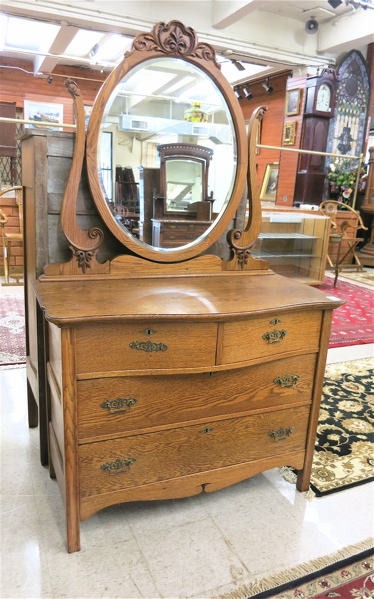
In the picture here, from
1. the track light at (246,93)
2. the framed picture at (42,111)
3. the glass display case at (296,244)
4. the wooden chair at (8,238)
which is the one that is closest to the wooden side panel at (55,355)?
the wooden chair at (8,238)

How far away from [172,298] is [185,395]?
32 cm

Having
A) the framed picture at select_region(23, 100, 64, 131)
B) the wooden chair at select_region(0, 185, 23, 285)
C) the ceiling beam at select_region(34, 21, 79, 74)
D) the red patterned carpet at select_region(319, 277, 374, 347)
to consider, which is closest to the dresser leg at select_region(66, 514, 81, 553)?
the red patterned carpet at select_region(319, 277, 374, 347)

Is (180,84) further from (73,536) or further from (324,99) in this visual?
(324,99)

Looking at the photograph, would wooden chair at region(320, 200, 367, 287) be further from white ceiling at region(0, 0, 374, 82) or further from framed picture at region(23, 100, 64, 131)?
framed picture at region(23, 100, 64, 131)

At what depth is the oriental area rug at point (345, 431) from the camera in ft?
6.11

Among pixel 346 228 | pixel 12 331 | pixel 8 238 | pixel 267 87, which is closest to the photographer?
pixel 12 331

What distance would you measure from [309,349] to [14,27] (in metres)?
8.11

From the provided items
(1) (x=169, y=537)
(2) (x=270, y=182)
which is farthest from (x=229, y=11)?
(1) (x=169, y=537)

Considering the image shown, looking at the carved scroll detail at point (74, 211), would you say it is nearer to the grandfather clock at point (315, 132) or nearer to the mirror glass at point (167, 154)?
the mirror glass at point (167, 154)

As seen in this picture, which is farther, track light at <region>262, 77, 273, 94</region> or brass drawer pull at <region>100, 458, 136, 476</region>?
track light at <region>262, 77, 273, 94</region>

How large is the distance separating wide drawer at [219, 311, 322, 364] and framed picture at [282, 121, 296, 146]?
257 inches

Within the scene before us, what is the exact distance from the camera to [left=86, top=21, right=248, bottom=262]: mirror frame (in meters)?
1.59

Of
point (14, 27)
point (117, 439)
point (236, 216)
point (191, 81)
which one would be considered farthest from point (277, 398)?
point (14, 27)

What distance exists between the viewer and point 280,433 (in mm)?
1668
